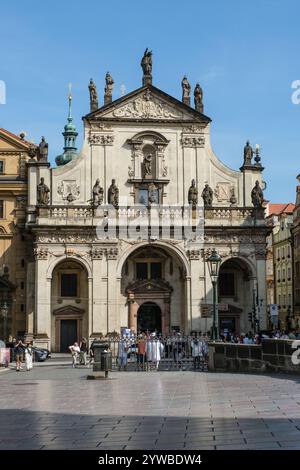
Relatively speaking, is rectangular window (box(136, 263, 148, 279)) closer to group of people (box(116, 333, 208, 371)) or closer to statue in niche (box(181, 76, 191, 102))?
statue in niche (box(181, 76, 191, 102))

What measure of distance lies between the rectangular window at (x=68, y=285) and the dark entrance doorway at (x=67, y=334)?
2.05 meters

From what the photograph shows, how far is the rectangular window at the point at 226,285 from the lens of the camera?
56375 millimetres

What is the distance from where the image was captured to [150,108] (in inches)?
2215

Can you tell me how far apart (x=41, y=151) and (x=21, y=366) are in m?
21.0

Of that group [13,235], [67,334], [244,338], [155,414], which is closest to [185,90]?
[13,235]

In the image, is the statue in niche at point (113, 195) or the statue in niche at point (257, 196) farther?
the statue in niche at point (257, 196)

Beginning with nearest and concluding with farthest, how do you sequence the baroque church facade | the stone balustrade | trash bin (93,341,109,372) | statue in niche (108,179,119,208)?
1. trash bin (93,341,109,372)
2. the baroque church facade
3. the stone balustrade
4. statue in niche (108,179,119,208)

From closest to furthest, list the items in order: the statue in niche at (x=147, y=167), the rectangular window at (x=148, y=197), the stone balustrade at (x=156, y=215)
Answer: the stone balustrade at (x=156, y=215), the rectangular window at (x=148, y=197), the statue in niche at (x=147, y=167)

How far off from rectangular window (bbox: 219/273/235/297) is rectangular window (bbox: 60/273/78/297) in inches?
434

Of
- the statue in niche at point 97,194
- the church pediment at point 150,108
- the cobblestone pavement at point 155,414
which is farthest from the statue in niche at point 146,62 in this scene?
the cobblestone pavement at point 155,414

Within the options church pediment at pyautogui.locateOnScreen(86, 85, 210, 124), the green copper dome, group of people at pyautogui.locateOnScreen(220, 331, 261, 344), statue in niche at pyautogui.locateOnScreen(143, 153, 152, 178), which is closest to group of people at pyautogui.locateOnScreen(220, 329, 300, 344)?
group of people at pyautogui.locateOnScreen(220, 331, 261, 344)

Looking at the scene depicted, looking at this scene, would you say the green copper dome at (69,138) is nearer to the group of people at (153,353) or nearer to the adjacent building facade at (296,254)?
the adjacent building facade at (296,254)

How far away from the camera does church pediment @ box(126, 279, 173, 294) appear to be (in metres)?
55.4

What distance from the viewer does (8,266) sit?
56.1 m
